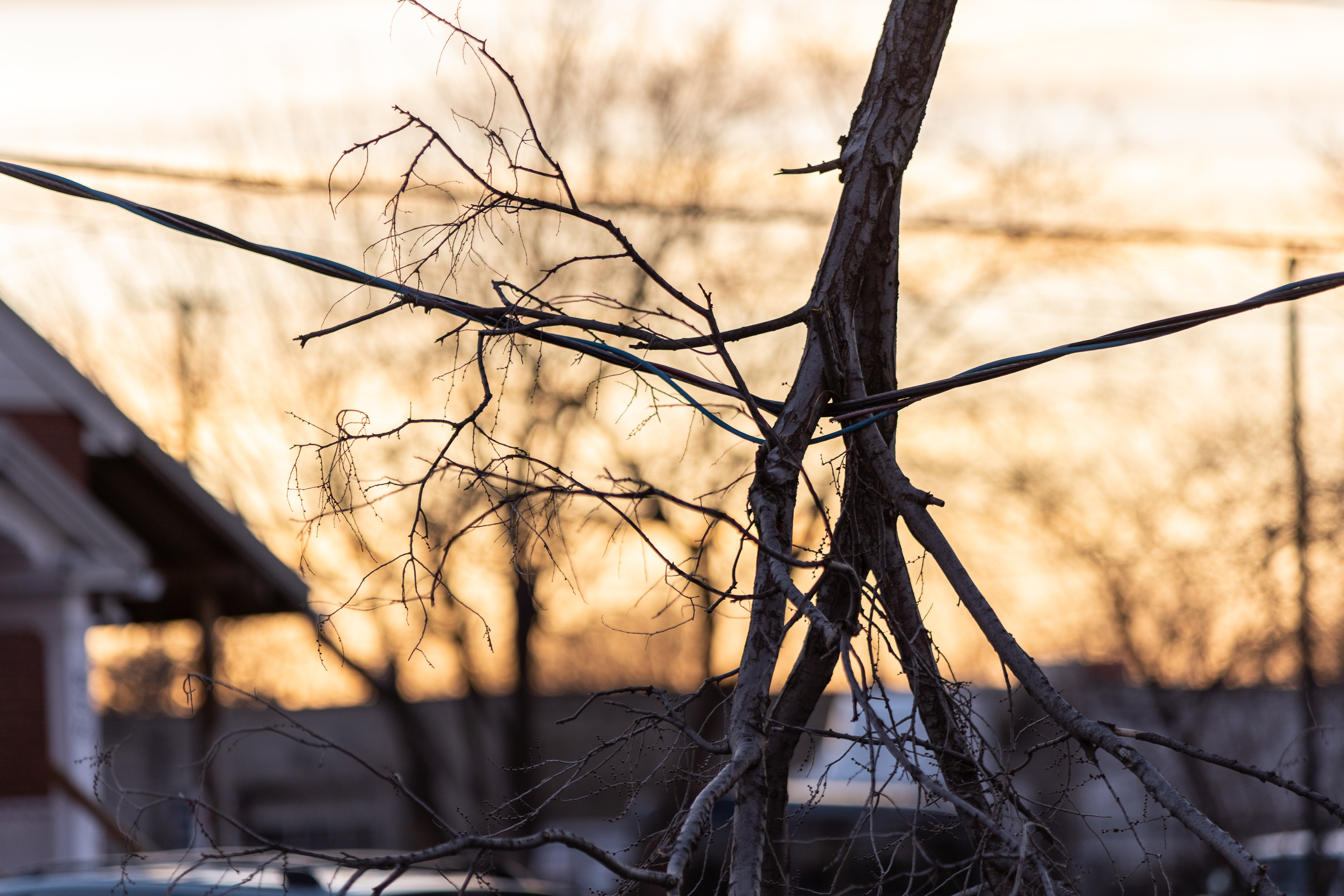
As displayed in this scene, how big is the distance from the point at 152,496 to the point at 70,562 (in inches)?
86.4

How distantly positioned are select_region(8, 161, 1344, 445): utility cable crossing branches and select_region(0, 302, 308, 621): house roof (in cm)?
1005

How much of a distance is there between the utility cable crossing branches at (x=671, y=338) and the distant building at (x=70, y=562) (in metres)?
8.77

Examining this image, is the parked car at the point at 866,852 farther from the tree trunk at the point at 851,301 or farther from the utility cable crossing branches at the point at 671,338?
the utility cable crossing branches at the point at 671,338

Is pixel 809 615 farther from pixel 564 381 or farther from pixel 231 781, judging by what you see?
pixel 231 781

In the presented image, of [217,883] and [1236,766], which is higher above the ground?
[1236,766]

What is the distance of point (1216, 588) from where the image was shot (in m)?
16.0

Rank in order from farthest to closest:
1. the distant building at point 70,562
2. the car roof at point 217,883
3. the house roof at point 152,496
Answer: the house roof at point 152,496, the distant building at point 70,562, the car roof at point 217,883

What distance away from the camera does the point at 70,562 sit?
11.8 metres

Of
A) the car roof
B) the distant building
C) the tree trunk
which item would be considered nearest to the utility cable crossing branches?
the tree trunk

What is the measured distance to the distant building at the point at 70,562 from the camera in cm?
1172

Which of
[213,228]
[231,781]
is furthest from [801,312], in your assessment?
[231,781]

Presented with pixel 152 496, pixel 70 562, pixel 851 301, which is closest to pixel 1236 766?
pixel 851 301

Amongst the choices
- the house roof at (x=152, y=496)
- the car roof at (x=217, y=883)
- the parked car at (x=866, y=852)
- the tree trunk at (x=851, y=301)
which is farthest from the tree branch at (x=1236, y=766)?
the house roof at (x=152, y=496)

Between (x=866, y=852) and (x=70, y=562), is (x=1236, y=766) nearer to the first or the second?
(x=866, y=852)
